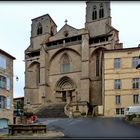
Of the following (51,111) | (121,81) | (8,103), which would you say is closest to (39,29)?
(51,111)

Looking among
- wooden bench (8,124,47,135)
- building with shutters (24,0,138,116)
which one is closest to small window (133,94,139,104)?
building with shutters (24,0,138,116)

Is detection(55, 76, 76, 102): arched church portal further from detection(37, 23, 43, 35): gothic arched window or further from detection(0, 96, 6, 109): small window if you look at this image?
detection(0, 96, 6, 109): small window

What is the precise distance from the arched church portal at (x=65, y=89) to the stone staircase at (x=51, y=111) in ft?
17.6

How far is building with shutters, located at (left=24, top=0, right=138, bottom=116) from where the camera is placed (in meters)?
56.9

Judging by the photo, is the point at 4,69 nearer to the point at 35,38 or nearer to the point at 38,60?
the point at 38,60

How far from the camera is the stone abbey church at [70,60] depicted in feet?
187

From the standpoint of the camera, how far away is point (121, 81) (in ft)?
146

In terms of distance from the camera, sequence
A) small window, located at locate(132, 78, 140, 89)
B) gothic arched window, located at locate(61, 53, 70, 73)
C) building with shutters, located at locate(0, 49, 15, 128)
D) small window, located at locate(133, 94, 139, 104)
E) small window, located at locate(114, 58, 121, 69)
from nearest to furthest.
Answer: building with shutters, located at locate(0, 49, 15, 128), small window, located at locate(133, 94, 139, 104), small window, located at locate(132, 78, 140, 89), small window, located at locate(114, 58, 121, 69), gothic arched window, located at locate(61, 53, 70, 73)

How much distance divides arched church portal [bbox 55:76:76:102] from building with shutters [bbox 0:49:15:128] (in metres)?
23.6

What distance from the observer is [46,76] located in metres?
62.2

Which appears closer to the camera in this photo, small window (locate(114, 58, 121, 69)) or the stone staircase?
small window (locate(114, 58, 121, 69))

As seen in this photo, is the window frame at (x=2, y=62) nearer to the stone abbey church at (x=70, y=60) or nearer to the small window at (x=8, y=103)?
the small window at (x=8, y=103)

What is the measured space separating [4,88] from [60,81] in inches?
1046

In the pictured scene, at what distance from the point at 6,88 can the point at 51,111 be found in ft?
54.7
